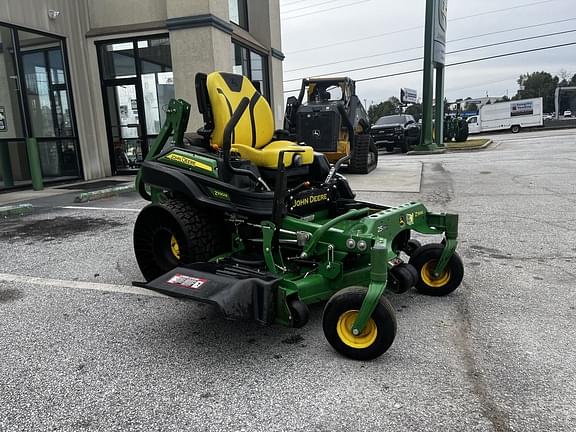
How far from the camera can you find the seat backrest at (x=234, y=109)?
4039mm

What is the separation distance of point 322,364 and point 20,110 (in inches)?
427

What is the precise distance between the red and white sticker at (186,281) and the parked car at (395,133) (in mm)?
18138

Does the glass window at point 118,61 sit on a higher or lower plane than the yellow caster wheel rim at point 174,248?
higher

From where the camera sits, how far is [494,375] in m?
2.67

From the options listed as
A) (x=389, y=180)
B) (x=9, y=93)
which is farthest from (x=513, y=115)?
(x=9, y=93)

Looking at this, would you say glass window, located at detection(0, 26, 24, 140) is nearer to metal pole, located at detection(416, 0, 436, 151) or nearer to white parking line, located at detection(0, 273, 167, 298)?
white parking line, located at detection(0, 273, 167, 298)

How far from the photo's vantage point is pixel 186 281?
3035mm

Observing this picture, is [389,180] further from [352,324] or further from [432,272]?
[352,324]

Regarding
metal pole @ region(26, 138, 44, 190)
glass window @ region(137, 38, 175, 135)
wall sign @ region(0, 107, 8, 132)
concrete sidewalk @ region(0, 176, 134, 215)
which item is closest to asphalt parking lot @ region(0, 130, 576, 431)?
concrete sidewalk @ region(0, 176, 134, 215)

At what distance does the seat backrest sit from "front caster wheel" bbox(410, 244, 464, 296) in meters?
1.81

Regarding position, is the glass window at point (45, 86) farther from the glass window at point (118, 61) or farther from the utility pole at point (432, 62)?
the utility pole at point (432, 62)

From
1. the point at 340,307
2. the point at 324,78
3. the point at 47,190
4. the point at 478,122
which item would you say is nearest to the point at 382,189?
the point at 324,78

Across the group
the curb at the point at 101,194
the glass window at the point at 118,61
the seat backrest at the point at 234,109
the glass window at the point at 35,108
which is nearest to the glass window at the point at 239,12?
the glass window at the point at 118,61

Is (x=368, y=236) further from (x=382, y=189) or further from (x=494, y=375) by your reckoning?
(x=382, y=189)
